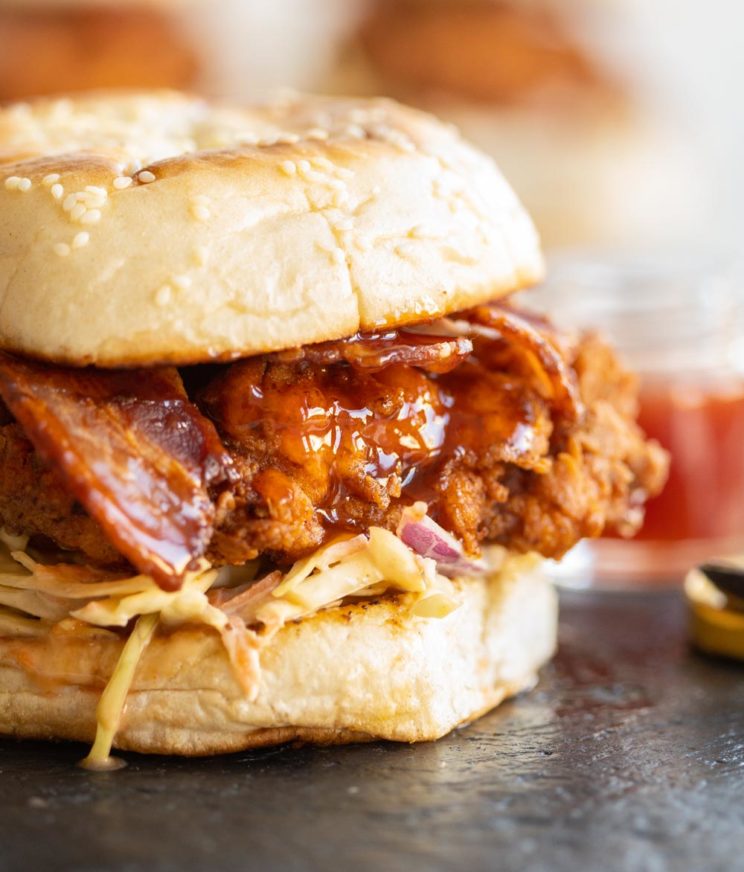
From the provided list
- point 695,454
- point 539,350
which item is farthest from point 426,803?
point 695,454

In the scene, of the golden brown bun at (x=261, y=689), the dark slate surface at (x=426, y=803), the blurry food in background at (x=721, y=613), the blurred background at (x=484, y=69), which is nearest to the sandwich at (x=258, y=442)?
the golden brown bun at (x=261, y=689)

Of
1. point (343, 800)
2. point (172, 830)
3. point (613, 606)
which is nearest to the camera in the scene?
point (172, 830)

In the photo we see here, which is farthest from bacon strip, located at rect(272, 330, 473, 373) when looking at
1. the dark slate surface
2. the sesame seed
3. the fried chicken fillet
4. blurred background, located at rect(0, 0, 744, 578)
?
blurred background, located at rect(0, 0, 744, 578)

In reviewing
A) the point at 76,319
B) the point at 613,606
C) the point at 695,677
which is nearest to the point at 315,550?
the point at 76,319

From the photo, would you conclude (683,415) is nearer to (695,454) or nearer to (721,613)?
(695,454)

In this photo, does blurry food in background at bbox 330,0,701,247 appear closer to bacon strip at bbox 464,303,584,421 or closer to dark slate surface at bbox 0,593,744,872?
bacon strip at bbox 464,303,584,421

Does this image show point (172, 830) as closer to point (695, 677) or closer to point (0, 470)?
point (0, 470)

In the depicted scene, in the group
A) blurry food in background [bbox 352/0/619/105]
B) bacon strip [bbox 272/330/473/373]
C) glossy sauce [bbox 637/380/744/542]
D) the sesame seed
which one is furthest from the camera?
blurry food in background [bbox 352/0/619/105]

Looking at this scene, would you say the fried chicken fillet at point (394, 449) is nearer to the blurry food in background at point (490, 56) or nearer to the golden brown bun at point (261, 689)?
the golden brown bun at point (261, 689)
